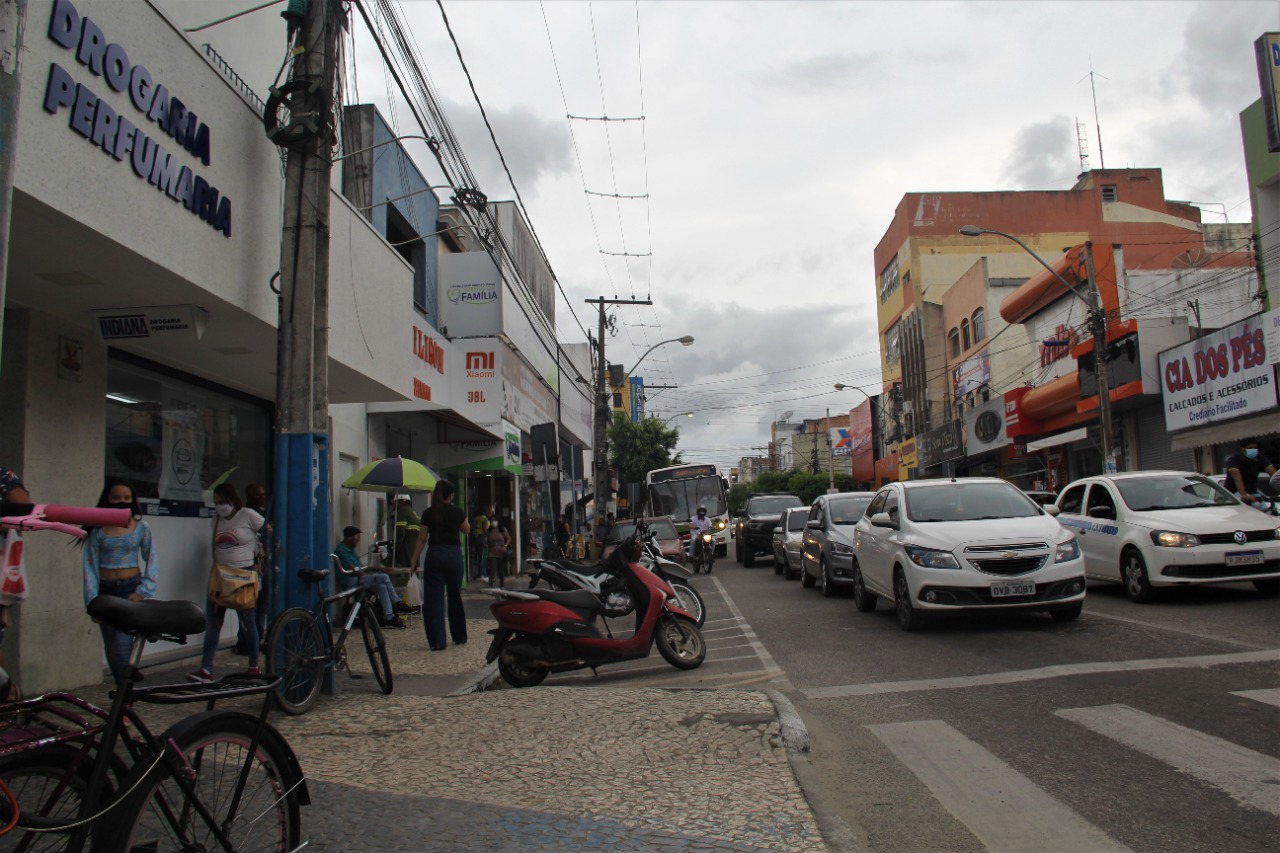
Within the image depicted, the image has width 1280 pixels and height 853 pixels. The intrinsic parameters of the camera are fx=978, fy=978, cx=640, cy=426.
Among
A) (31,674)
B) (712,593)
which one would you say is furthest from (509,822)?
(712,593)

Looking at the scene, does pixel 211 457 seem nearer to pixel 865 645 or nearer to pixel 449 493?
pixel 449 493

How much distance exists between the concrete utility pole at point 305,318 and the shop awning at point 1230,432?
2040 centimetres

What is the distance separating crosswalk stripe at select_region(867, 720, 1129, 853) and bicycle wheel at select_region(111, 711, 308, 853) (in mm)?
2745

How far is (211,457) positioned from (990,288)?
122ft

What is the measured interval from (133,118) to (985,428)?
36.2 meters

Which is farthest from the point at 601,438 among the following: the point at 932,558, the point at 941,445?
the point at 932,558

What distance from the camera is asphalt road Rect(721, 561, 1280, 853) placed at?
411 cm

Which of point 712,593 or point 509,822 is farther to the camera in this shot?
point 712,593

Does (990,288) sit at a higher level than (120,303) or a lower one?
higher

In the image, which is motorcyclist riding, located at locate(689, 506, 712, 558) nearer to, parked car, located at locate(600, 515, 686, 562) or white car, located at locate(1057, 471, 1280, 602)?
parked car, located at locate(600, 515, 686, 562)

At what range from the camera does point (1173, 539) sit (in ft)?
35.9

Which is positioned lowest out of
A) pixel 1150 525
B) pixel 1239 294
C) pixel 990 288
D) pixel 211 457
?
pixel 1150 525

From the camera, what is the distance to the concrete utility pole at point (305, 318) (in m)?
7.19

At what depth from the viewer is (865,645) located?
9289mm
